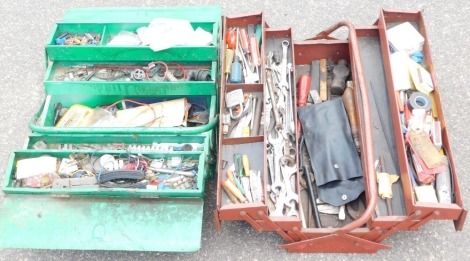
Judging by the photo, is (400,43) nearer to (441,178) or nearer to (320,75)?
(320,75)

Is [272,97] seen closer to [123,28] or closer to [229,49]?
[229,49]

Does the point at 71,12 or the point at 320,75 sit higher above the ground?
the point at 71,12

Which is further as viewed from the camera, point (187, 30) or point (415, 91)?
point (187, 30)

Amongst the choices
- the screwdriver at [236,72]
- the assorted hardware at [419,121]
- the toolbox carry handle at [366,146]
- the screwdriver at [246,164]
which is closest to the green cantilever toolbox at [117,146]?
the screwdriver at [236,72]

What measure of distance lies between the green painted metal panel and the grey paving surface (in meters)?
0.33

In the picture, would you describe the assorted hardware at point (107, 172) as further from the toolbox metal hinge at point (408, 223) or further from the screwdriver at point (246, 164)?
the toolbox metal hinge at point (408, 223)

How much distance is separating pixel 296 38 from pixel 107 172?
1.93 metres

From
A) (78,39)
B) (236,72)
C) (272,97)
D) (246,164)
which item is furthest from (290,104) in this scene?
(78,39)

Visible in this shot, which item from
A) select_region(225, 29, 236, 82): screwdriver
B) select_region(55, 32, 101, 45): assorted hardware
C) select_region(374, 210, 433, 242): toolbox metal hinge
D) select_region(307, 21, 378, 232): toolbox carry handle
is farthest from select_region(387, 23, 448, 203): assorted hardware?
select_region(55, 32, 101, 45): assorted hardware

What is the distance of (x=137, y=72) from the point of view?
3.11 m

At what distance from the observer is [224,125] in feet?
9.13

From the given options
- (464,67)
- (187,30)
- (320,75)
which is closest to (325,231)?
(320,75)

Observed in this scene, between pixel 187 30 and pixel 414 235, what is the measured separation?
198 cm

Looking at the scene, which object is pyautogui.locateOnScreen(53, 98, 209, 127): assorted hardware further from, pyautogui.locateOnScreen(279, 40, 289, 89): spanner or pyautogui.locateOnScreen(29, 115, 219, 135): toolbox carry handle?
pyautogui.locateOnScreen(279, 40, 289, 89): spanner
